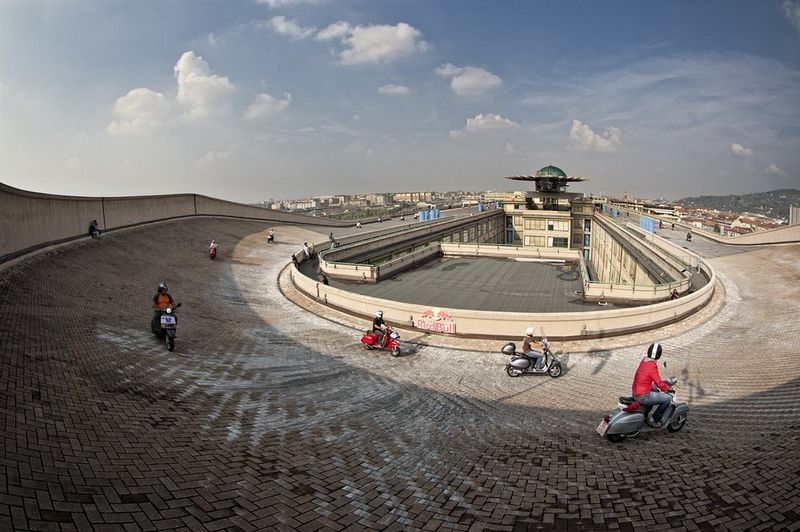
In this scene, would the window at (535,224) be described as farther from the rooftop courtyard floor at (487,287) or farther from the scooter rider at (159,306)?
the scooter rider at (159,306)

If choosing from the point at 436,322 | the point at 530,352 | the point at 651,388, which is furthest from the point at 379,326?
the point at 651,388

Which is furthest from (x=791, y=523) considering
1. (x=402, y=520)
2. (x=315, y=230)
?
(x=315, y=230)

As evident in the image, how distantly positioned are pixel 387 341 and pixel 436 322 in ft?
7.96

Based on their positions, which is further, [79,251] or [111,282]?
[79,251]

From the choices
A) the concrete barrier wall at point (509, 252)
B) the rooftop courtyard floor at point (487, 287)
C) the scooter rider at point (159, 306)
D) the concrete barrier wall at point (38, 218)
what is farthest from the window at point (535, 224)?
the scooter rider at point (159, 306)

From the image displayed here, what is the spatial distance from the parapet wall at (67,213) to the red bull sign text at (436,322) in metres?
13.9

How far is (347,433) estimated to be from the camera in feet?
24.4

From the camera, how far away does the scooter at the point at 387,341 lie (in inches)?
500

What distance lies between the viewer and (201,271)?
22.2 meters

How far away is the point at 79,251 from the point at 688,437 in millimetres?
22059

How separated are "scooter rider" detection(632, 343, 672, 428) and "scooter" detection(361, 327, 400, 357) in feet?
23.0

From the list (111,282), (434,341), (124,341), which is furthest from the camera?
(111,282)

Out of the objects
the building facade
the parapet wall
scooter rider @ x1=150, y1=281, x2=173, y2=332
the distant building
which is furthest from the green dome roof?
scooter rider @ x1=150, y1=281, x2=173, y2=332

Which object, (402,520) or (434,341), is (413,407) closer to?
(402,520)
